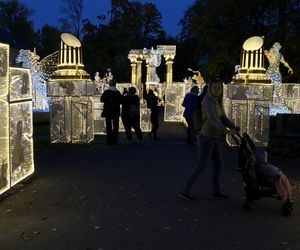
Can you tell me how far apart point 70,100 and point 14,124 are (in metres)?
6.51

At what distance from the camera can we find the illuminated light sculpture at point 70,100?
1434cm

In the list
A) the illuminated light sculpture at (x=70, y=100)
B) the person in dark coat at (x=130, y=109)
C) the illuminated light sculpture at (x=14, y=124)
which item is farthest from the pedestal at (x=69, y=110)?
the illuminated light sculpture at (x=14, y=124)

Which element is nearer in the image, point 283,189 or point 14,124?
point 283,189

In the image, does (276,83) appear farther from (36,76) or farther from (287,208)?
(287,208)

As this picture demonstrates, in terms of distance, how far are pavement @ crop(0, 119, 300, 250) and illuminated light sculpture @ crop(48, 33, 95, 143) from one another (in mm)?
3509

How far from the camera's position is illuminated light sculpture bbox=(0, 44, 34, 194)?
7.20 metres

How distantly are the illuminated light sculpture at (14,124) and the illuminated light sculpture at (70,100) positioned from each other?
17.5 ft

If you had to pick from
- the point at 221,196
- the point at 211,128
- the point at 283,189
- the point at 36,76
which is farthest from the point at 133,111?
the point at 36,76

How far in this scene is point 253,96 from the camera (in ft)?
45.4

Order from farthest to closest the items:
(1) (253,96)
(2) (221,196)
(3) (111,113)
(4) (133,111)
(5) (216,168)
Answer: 1. (4) (133,111)
2. (3) (111,113)
3. (1) (253,96)
4. (5) (216,168)
5. (2) (221,196)

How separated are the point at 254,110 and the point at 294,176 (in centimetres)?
423

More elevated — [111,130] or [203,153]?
[203,153]

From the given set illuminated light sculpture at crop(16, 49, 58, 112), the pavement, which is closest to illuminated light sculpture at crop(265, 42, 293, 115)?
illuminated light sculpture at crop(16, 49, 58, 112)

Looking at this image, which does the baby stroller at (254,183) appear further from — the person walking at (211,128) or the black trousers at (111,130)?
the black trousers at (111,130)
